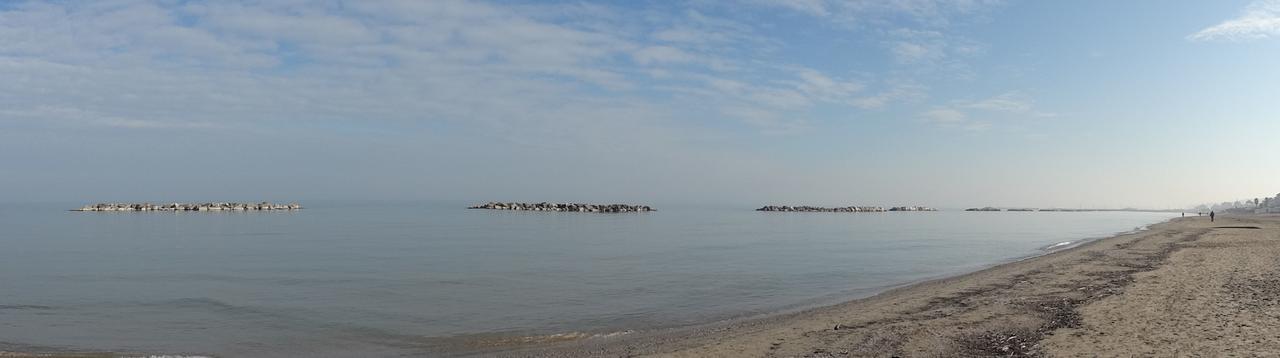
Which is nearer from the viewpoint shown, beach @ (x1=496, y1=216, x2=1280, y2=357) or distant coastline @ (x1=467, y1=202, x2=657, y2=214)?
beach @ (x1=496, y1=216, x2=1280, y2=357)

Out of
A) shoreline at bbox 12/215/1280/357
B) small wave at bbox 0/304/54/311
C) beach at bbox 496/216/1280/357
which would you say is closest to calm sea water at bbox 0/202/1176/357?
small wave at bbox 0/304/54/311

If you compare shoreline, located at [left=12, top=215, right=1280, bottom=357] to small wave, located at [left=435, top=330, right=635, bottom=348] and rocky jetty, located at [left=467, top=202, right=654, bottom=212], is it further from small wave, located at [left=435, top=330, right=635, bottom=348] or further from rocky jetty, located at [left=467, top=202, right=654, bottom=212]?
rocky jetty, located at [left=467, top=202, right=654, bottom=212]

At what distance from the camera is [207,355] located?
10.6 metres

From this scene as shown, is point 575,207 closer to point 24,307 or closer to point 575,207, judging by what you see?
point 575,207

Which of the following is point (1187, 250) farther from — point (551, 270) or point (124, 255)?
point (124, 255)

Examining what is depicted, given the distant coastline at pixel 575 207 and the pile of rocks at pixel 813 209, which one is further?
the pile of rocks at pixel 813 209

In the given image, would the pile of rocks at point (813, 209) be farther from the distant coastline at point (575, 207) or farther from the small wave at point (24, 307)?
the small wave at point (24, 307)

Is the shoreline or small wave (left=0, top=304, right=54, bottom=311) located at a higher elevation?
the shoreline

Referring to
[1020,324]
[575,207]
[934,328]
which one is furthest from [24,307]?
[575,207]

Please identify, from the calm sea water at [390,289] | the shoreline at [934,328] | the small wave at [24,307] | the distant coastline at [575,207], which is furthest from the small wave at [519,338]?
the distant coastline at [575,207]

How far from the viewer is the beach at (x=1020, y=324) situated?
8727mm

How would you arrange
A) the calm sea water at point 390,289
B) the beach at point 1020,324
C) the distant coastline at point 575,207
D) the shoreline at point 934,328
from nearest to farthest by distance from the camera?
the beach at point 1020,324
the shoreline at point 934,328
the calm sea water at point 390,289
the distant coastline at point 575,207

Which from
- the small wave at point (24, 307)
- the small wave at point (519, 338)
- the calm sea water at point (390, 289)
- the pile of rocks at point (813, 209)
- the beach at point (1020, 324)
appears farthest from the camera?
the pile of rocks at point (813, 209)

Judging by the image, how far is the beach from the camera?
28.6ft
